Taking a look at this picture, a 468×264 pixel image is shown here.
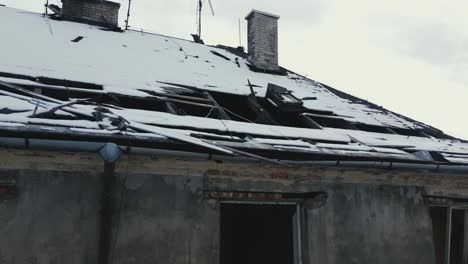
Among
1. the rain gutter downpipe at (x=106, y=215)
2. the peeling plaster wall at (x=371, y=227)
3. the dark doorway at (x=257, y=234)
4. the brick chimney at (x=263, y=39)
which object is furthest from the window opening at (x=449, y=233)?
the rain gutter downpipe at (x=106, y=215)

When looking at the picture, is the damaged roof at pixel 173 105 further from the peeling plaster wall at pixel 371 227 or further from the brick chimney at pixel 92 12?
the peeling plaster wall at pixel 371 227

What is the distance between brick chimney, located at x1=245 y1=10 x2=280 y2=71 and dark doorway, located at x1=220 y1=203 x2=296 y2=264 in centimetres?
370

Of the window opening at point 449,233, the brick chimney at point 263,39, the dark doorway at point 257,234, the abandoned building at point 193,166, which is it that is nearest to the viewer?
the abandoned building at point 193,166

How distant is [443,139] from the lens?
7934 millimetres

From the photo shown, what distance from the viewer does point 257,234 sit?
279 inches

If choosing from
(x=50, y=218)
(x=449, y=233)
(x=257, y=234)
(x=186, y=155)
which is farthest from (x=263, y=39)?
(x=50, y=218)

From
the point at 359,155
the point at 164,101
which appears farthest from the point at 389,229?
the point at 164,101

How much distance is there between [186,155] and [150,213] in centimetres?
77

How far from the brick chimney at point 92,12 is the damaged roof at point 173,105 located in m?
0.40

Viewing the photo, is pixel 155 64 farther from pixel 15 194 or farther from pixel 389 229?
pixel 389 229

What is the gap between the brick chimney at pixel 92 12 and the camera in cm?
921

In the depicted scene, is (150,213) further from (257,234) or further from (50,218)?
(257,234)

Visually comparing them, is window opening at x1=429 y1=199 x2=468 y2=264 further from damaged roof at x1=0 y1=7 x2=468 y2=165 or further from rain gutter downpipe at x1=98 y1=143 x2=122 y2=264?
rain gutter downpipe at x1=98 y1=143 x2=122 y2=264

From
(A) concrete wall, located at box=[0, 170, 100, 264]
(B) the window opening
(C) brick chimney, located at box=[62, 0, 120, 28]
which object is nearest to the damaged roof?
(C) brick chimney, located at box=[62, 0, 120, 28]
